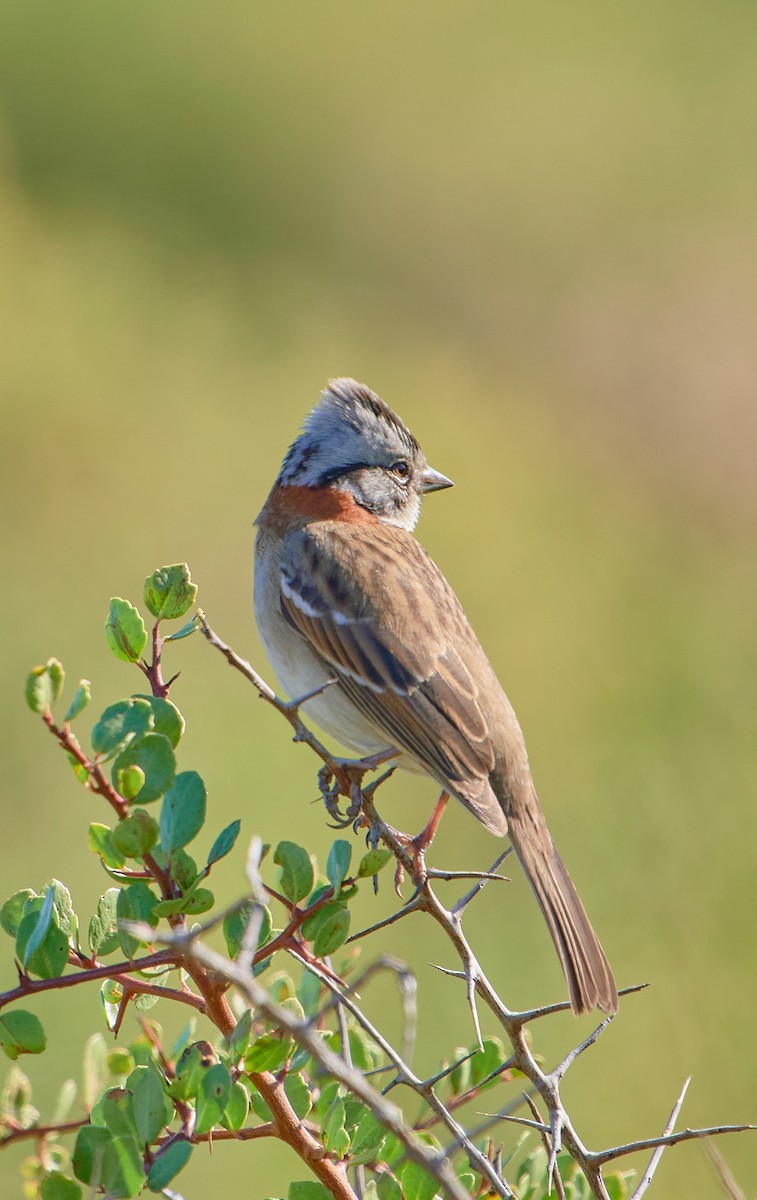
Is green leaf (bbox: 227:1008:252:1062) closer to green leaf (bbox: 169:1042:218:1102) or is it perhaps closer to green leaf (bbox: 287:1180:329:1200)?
green leaf (bbox: 169:1042:218:1102)

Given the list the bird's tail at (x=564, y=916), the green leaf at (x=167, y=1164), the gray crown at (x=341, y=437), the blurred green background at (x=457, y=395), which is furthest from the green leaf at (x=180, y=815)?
the blurred green background at (x=457, y=395)

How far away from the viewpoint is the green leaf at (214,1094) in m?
1.65

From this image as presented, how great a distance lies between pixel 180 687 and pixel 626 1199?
14.4ft

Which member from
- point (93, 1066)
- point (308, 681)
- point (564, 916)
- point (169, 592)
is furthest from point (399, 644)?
point (93, 1066)

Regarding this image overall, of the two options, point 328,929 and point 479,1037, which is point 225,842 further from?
point 479,1037

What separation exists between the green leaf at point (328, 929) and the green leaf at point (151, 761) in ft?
1.02

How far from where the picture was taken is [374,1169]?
2.01m

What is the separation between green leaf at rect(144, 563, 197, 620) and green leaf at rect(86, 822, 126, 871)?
12.6 inches

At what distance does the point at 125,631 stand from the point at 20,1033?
1.78 feet

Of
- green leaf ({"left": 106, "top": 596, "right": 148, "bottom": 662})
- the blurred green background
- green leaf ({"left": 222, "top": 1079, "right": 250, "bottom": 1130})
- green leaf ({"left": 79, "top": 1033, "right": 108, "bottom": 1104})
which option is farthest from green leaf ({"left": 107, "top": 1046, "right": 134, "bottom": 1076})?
the blurred green background

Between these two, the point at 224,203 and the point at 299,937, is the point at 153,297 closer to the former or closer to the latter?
the point at 224,203

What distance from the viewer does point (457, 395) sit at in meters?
9.20

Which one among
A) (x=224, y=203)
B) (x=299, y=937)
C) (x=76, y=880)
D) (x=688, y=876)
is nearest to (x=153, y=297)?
(x=224, y=203)

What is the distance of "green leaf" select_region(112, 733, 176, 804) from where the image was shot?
1787 mm
